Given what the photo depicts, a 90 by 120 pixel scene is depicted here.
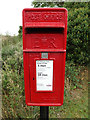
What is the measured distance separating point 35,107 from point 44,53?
1.37m

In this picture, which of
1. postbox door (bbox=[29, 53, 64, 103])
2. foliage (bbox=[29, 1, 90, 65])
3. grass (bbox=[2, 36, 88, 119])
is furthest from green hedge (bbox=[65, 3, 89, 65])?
postbox door (bbox=[29, 53, 64, 103])

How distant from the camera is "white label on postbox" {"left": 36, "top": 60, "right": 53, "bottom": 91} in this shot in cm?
165

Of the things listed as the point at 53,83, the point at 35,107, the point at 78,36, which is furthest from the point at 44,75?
the point at 78,36

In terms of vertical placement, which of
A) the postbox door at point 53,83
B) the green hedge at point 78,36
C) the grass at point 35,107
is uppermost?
the green hedge at point 78,36

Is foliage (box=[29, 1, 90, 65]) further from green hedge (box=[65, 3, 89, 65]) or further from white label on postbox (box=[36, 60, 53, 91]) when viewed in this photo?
white label on postbox (box=[36, 60, 53, 91])

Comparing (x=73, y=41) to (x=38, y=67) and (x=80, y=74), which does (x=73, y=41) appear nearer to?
(x=80, y=74)

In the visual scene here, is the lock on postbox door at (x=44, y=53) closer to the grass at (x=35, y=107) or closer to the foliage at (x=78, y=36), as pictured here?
the grass at (x=35, y=107)

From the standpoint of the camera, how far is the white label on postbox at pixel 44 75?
165cm

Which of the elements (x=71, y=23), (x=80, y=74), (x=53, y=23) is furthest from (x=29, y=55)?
(x=80, y=74)

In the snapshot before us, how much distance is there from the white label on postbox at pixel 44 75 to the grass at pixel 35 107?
82cm

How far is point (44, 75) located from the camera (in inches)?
66.9

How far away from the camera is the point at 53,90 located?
175cm

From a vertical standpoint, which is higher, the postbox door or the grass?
the postbox door

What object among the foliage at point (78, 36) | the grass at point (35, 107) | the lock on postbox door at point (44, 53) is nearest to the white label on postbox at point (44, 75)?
the lock on postbox door at point (44, 53)
